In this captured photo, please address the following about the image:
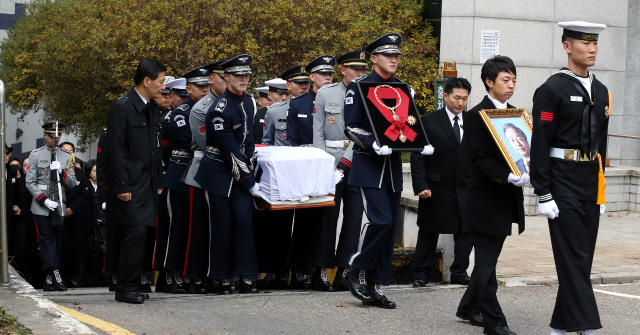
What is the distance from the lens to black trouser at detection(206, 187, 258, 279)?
293 inches

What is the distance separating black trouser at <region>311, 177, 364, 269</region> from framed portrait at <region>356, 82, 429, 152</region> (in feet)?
2.80

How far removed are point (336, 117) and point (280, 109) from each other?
1.73 metres

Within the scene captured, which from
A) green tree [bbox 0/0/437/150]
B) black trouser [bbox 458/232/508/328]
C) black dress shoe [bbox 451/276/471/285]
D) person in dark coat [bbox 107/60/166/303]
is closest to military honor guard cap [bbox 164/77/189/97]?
person in dark coat [bbox 107/60/166/303]

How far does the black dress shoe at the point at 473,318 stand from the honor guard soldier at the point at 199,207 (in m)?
2.46

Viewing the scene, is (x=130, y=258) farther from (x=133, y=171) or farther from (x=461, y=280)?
(x=461, y=280)

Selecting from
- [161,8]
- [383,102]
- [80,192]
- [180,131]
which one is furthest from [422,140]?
[161,8]

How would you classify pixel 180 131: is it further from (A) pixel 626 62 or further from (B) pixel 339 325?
(A) pixel 626 62

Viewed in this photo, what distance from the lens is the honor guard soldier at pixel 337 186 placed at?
24.6ft

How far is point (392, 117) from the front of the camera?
266 inches

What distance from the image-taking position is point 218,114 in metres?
7.23

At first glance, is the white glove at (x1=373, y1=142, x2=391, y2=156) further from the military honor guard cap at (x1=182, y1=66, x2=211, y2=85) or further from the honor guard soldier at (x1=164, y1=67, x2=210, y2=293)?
the military honor guard cap at (x1=182, y1=66, x2=211, y2=85)

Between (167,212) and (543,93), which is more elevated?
(543,93)

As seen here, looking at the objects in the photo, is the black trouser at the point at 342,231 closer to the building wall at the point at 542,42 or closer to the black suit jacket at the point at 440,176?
the black suit jacket at the point at 440,176

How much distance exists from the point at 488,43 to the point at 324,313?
12.3 metres
